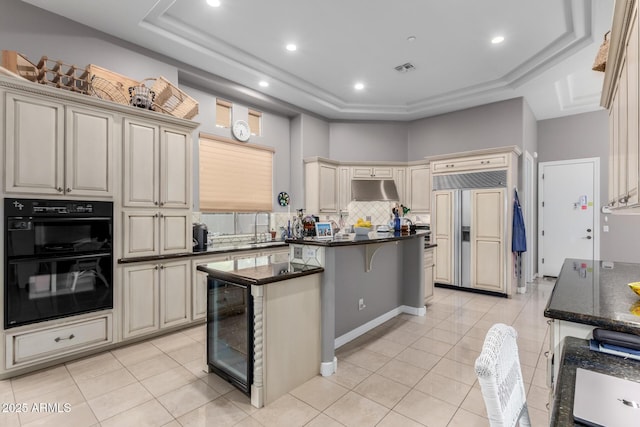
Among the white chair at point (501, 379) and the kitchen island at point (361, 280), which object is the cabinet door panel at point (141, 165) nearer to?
the kitchen island at point (361, 280)

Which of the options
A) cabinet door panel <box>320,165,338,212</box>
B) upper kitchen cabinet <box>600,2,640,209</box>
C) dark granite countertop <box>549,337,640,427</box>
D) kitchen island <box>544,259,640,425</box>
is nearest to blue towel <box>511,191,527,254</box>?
cabinet door panel <box>320,165,338,212</box>

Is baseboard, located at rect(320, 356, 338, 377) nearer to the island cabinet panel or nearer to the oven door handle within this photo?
the island cabinet panel

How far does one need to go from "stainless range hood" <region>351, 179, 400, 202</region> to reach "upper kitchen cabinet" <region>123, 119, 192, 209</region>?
3.32 metres

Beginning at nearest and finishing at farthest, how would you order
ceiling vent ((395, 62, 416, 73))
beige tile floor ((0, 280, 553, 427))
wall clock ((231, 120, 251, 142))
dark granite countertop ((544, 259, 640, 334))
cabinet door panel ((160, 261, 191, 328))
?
dark granite countertop ((544, 259, 640, 334)), beige tile floor ((0, 280, 553, 427)), cabinet door panel ((160, 261, 191, 328)), ceiling vent ((395, 62, 416, 73)), wall clock ((231, 120, 251, 142))

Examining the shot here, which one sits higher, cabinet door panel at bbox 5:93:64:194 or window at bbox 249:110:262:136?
window at bbox 249:110:262:136

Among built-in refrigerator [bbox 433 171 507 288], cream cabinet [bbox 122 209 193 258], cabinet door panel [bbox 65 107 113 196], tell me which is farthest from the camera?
built-in refrigerator [bbox 433 171 507 288]

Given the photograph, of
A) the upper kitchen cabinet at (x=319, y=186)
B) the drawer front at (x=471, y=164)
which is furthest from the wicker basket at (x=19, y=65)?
the drawer front at (x=471, y=164)

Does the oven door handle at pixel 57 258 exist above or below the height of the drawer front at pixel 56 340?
above

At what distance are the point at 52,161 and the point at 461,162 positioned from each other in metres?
5.50

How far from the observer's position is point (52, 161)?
8.90ft

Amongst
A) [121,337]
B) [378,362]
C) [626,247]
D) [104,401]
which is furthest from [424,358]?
[626,247]

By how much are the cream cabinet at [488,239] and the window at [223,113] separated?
4255mm

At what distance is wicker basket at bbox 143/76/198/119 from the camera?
3482 mm

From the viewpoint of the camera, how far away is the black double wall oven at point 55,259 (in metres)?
2.50
